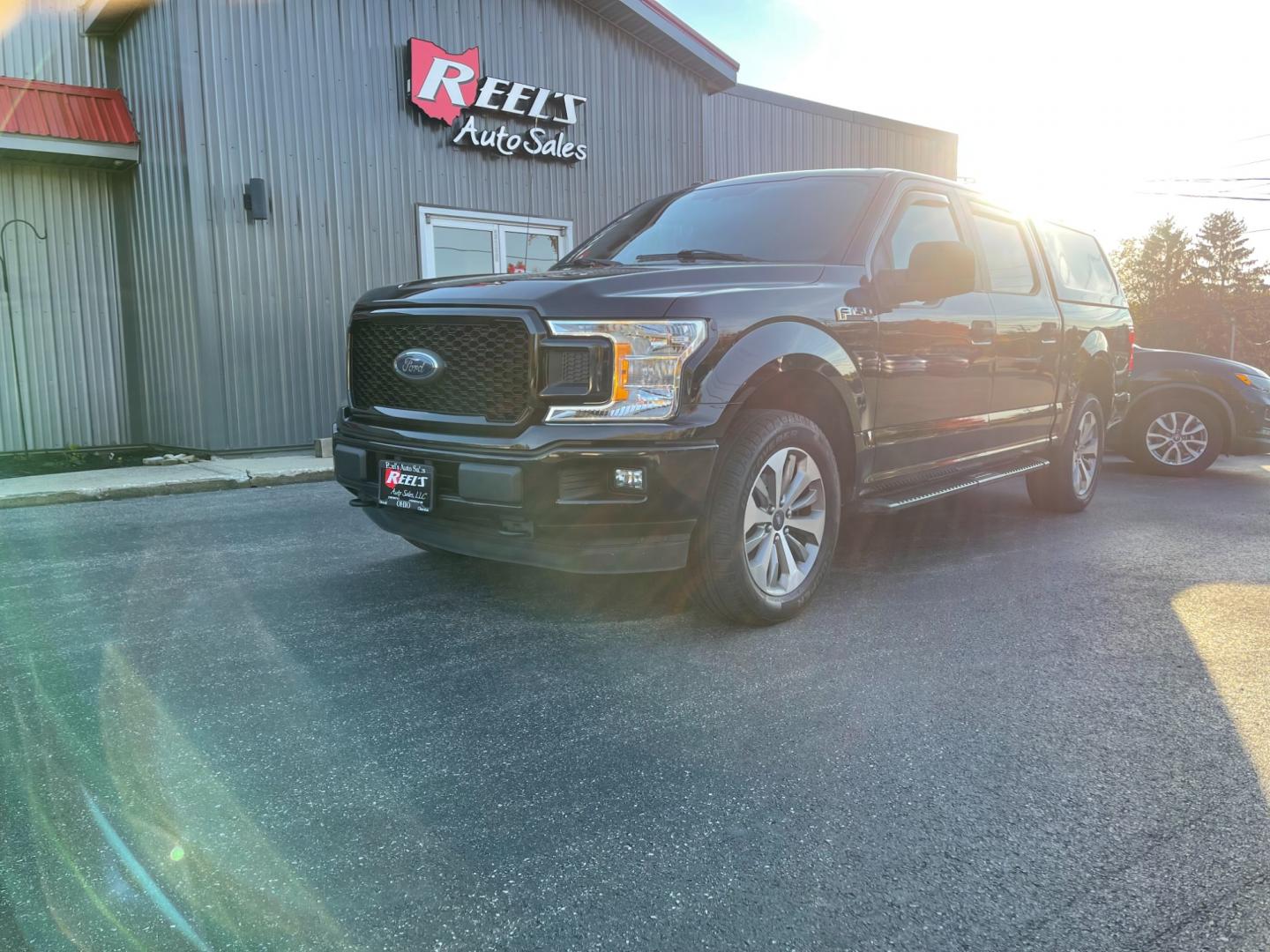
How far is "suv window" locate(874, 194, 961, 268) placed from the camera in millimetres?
4414

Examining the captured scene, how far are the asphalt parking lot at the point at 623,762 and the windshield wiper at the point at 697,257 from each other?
1.54 m

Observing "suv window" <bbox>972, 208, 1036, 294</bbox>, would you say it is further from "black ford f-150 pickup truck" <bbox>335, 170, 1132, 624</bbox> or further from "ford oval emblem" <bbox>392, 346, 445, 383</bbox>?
"ford oval emblem" <bbox>392, 346, 445, 383</bbox>

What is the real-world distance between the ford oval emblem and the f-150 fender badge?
1.67 m

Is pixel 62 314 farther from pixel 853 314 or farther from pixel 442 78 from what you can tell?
pixel 853 314

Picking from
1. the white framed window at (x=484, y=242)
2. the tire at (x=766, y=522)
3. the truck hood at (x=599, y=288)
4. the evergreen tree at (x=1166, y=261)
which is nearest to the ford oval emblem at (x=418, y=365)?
the truck hood at (x=599, y=288)

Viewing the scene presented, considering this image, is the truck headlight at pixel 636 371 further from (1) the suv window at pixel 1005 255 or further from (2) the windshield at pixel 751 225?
(1) the suv window at pixel 1005 255

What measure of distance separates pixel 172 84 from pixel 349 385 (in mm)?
6677

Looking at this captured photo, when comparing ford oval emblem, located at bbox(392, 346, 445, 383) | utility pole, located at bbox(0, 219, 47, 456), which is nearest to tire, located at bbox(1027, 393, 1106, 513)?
ford oval emblem, located at bbox(392, 346, 445, 383)

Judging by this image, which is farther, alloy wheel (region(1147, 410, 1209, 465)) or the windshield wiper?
alloy wheel (region(1147, 410, 1209, 465))

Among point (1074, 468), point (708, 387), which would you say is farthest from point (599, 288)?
point (1074, 468)

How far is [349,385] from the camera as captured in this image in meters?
4.15

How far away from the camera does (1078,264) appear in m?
6.61

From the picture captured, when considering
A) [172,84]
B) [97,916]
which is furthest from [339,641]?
[172,84]

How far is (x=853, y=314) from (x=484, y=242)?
8142 mm
